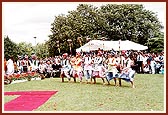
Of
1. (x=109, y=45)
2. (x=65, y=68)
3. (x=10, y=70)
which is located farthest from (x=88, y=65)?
(x=10, y=70)

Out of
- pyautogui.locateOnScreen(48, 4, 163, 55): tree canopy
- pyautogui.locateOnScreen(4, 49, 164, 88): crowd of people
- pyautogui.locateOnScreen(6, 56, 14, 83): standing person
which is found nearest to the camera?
pyautogui.locateOnScreen(48, 4, 163, 55): tree canopy

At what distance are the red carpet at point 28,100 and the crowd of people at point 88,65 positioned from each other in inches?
75.6

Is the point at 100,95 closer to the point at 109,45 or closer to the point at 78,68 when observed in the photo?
the point at 109,45

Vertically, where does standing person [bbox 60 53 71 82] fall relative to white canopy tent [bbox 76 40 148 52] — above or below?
below

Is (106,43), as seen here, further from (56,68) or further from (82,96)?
(56,68)

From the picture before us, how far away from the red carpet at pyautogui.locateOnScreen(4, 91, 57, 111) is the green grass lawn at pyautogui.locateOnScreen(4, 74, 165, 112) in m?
0.21

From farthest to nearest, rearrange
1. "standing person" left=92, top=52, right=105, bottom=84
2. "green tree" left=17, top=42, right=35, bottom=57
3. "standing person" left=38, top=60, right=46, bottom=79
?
"standing person" left=38, top=60, right=46, bottom=79 → "standing person" left=92, top=52, right=105, bottom=84 → "green tree" left=17, top=42, right=35, bottom=57

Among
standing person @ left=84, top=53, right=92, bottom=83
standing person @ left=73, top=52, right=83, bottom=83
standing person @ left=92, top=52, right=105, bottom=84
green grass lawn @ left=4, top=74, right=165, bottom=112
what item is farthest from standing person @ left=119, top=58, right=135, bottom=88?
standing person @ left=73, top=52, right=83, bottom=83

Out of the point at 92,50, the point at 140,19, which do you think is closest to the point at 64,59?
the point at 92,50

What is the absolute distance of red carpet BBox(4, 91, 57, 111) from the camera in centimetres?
1055

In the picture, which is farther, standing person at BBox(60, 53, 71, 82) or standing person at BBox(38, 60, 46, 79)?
standing person at BBox(38, 60, 46, 79)

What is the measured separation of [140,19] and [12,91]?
5.13 m

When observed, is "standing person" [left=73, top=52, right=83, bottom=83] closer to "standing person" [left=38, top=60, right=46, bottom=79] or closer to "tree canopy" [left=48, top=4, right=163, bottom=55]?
"standing person" [left=38, top=60, right=46, bottom=79]

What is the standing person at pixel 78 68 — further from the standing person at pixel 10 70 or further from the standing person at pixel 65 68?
the standing person at pixel 10 70
